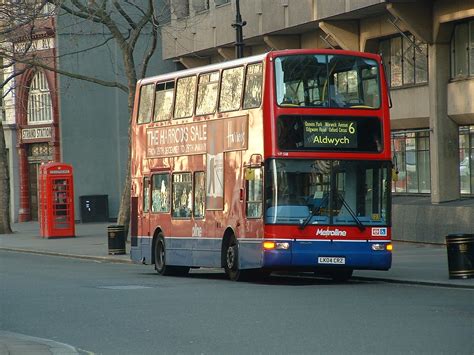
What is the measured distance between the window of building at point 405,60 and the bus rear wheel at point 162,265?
1023 centimetres

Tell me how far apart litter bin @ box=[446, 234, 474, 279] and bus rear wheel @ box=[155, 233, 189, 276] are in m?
6.85

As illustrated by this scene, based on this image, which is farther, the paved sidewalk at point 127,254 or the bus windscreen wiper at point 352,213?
the paved sidewalk at point 127,254

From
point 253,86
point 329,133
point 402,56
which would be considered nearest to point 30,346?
point 329,133

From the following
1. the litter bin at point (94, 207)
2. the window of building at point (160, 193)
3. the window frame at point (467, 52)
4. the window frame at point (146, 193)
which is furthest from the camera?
the litter bin at point (94, 207)

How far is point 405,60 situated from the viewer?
1407 inches

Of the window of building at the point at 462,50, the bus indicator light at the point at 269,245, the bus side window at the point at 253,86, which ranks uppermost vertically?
the window of building at the point at 462,50

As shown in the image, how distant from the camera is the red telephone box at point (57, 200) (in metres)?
46.2

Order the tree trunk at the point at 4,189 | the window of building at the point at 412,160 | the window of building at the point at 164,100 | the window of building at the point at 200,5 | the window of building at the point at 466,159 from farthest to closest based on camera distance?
1. the tree trunk at the point at 4,189
2. the window of building at the point at 200,5
3. the window of building at the point at 412,160
4. the window of building at the point at 466,159
5. the window of building at the point at 164,100

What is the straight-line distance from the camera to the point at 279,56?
877 inches

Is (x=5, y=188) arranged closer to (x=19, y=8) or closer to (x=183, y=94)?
(x=19, y=8)

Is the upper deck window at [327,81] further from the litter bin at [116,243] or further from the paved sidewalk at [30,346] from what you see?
A: the litter bin at [116,243]

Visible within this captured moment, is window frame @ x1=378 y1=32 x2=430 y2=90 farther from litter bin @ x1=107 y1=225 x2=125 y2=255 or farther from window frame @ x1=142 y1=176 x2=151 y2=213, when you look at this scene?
window frame @ x1=142 y1=176 x2=151 y2=213

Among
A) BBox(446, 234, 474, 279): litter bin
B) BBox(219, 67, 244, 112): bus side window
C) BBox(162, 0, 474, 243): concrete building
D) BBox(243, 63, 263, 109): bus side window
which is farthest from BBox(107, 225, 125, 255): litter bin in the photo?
BBox(446, 234, 474, 279): litter bin

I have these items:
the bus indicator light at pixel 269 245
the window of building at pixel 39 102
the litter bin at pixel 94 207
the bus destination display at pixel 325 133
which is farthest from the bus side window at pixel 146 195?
the window of building at pixel 39 102
